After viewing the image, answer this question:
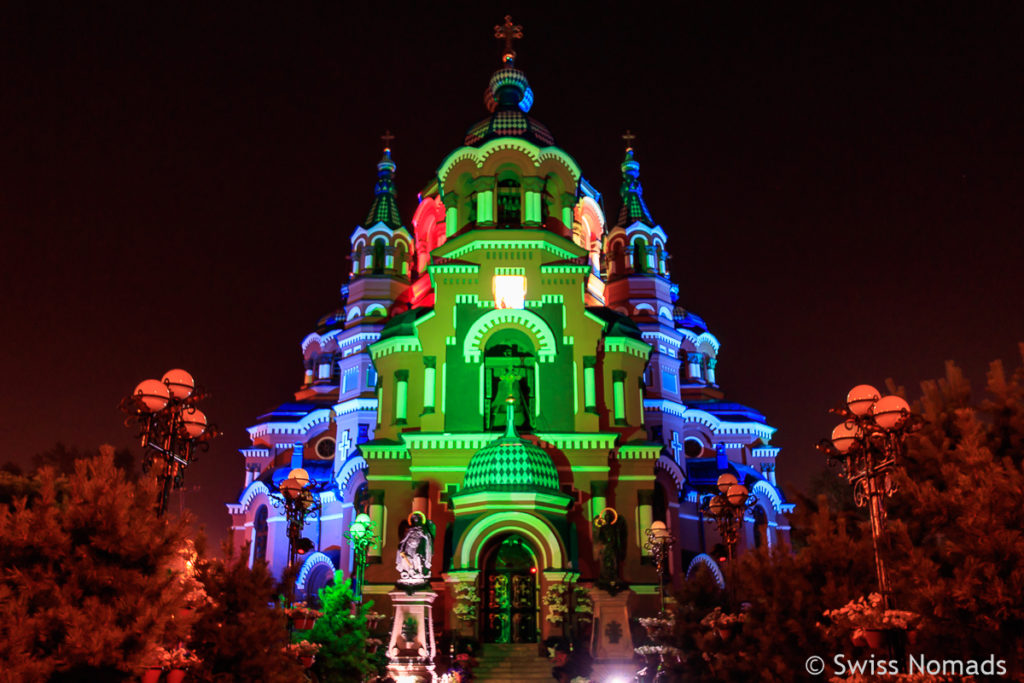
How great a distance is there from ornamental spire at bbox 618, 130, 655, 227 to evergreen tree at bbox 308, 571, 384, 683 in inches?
1045

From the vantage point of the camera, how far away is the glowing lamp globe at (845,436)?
33.9 feet

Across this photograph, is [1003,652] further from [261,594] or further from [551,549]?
[551,549]

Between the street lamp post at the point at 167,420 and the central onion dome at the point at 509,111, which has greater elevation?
the central onion dome at the point at 509,111

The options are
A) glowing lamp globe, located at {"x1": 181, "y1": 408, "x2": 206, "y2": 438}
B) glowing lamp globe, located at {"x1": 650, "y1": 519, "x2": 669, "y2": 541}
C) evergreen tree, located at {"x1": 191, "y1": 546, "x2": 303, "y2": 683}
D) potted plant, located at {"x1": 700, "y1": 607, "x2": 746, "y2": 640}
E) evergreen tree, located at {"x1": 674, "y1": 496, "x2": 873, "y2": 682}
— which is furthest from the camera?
glowing lamp globe, located at {"x1": 650, "y1": 519, "x2": 669, "y2": 541}

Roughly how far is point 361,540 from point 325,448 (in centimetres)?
1440

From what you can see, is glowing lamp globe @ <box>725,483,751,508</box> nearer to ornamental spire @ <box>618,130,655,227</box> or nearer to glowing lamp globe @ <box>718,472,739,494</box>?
glowing lamp globe @ <box>718,472,739,494</box>

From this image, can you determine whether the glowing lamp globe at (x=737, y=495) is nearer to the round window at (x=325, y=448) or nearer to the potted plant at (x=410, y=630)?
the potted plant at (x=410, y=630)

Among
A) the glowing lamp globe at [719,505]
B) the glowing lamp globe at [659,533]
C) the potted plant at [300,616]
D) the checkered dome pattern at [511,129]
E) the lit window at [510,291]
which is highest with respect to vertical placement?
the checkered dome pattern at [511,129]

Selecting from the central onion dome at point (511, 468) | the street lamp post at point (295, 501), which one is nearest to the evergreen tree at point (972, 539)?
the street lamp post at point (295, 501)

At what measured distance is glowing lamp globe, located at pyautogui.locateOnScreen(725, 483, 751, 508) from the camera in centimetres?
1511

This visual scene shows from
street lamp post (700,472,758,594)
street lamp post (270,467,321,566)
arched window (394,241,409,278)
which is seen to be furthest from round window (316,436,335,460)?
street lamp post (700,472,758,594)

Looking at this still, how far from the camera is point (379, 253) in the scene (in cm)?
3984

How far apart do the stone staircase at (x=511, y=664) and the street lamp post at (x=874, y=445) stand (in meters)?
11.9

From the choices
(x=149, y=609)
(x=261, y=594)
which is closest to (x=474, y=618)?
(x=261, y=594)
